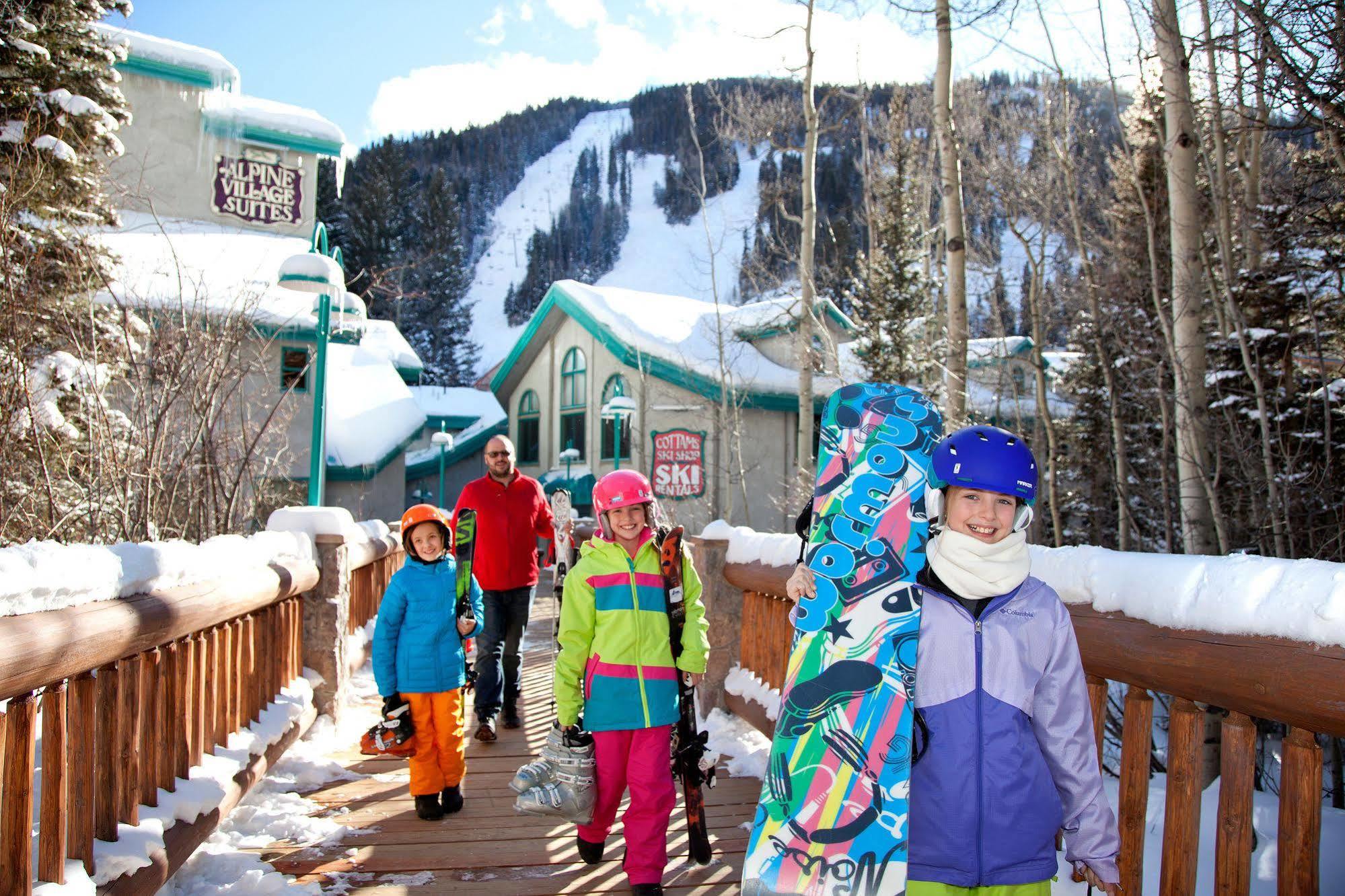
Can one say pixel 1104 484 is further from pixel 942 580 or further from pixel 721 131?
pixel 942 580

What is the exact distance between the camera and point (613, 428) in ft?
76.3

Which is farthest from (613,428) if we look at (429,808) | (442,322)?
(442,322)

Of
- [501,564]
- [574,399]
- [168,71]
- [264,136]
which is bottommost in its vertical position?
[501,564]

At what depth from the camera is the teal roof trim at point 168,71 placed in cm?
2498

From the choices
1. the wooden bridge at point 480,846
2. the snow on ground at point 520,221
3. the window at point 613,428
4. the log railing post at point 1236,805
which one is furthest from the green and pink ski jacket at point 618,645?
the snow on ground at point 520,221

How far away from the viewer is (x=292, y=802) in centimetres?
432

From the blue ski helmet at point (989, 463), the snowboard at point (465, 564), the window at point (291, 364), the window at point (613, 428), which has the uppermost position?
the window at point (291, 364)

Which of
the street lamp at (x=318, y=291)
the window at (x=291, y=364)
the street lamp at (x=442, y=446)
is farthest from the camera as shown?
the street lamp at (x=442, y=446)

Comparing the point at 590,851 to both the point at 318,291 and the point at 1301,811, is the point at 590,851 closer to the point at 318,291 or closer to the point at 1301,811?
the point at 1301,811

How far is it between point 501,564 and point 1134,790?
4.20 meters

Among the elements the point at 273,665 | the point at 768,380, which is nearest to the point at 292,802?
the point at 273,665

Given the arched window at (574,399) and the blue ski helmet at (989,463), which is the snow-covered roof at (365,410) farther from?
the blue ski helmet at (989,463)

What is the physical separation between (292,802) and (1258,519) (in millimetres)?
7868

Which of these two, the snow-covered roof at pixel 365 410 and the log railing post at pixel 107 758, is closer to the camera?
the log railing post at pixel 107 758
